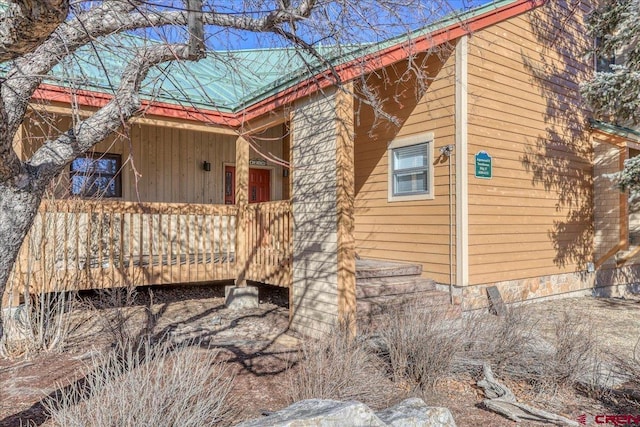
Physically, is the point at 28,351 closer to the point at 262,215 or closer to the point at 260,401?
the point at 260,401

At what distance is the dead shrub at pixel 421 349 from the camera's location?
418 cm

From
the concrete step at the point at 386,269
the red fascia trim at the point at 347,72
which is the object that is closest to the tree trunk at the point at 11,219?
the red fascia trim at the point at 347,72

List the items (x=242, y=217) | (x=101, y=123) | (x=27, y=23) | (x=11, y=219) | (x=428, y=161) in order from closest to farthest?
(x=27, y=23) < (x=11, y=219) < (x=101, y=123) < (x=428, y=161) < (x=242, y=217)

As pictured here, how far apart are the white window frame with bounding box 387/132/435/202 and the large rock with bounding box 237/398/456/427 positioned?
14.0 feet

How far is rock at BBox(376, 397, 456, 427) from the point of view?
3.01 m

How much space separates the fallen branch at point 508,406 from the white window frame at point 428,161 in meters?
3.28

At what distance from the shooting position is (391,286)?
21.0 feet

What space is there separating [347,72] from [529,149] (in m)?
3.92

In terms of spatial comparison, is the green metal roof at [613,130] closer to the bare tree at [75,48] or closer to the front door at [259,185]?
the bare tree at [75,48]

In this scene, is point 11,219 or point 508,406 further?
point 508,406

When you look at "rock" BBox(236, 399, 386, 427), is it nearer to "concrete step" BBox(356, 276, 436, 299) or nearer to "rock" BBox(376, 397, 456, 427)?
"rock" BBox(376, 397, 456, 427)

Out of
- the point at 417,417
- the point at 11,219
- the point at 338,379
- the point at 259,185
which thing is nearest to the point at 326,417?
the point at 417,417

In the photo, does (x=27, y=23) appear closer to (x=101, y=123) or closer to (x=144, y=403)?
(x=101, y=123)

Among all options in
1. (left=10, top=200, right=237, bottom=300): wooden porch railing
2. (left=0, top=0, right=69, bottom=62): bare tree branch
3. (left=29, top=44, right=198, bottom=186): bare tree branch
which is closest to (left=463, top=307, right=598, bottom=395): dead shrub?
(left=29, top=44, right=198, bottom=186): bare tree branch
